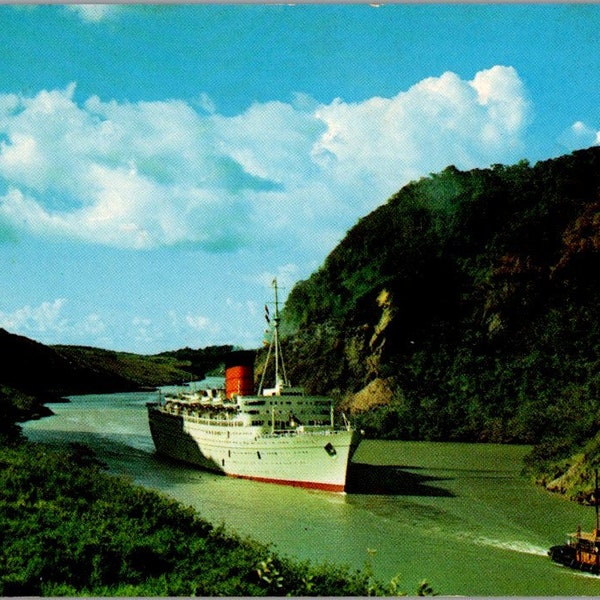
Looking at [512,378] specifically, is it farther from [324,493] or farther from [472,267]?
[324,493]

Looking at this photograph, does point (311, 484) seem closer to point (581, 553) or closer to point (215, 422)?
point (215, 422)

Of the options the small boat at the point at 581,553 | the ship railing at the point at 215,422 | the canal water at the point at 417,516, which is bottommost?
the canal water at the point at 417,516

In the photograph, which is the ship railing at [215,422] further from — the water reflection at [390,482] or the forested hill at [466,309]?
the forested hill at [466,309]

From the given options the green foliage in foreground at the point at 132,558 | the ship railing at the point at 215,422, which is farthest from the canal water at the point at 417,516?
the ship railing at the point at 215,422

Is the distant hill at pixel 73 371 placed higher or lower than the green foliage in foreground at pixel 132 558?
higher

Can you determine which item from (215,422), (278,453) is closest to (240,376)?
(215,422)

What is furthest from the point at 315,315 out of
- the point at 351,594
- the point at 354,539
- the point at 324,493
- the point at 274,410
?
the point at 351,594

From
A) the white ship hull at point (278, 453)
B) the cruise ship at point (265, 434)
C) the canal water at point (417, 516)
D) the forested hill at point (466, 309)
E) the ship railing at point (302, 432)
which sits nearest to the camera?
the canal water at point (417, 516)
